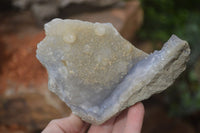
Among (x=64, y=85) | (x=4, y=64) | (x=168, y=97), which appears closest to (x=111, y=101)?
(x=64, y=85)

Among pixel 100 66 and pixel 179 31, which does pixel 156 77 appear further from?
pixel 179 31

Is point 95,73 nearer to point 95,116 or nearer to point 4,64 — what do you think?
point 95,116

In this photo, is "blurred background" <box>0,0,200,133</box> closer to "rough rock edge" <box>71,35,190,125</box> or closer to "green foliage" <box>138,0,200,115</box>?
"green foliage" <box>138,0,200,115</box>

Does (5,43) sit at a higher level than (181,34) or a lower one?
higher

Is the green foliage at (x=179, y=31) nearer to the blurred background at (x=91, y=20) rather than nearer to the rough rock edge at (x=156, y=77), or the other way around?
the blurred background at (x=91, y=20)

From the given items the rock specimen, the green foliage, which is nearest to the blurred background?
the green foliage

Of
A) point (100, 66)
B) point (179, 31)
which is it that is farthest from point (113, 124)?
point (179, 31)

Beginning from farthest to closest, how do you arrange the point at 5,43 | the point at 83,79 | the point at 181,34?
the point at 181,34
the point at 5,43
the point at 83,79

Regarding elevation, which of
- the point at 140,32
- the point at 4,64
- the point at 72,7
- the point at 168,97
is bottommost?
the point at 168,97
